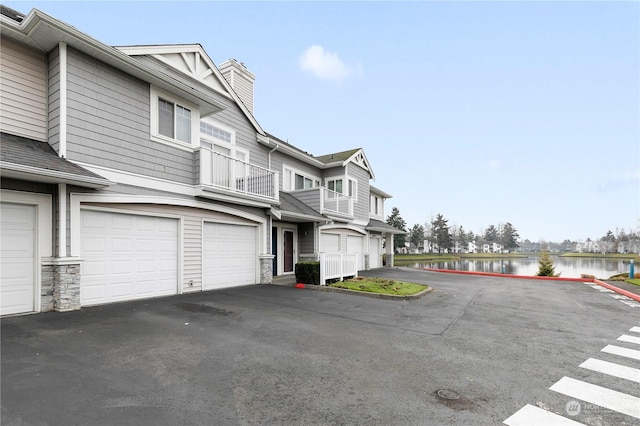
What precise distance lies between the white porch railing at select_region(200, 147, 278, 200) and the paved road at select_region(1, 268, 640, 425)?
4.10 metres

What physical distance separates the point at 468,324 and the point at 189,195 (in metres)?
8.49

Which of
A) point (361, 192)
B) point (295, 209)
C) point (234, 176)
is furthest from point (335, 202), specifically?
point (234, 176)

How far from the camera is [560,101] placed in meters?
20.1

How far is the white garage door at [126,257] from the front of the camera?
721 cm

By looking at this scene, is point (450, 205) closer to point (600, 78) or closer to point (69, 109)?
point (600, 78)

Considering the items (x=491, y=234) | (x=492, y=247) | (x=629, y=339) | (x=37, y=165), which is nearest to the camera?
(x=629, y=339)

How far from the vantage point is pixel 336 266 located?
1252cm

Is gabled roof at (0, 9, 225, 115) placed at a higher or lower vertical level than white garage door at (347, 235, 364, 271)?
higher

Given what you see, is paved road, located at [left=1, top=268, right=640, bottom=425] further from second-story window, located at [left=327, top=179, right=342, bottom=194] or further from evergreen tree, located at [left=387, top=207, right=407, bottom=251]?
evergreen tree, located at [left=387, top=207, right=407, bottom=251]

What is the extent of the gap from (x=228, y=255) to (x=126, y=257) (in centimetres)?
351

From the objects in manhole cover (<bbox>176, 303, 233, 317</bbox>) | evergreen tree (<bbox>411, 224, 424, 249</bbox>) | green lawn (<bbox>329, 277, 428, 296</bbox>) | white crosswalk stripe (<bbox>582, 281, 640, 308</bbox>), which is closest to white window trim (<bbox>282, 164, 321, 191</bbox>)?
green lawn (<bbox>329, 277, 428, 296</bbox>)

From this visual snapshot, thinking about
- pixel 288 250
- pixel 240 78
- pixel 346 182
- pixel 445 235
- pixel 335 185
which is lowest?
pixel 445 235

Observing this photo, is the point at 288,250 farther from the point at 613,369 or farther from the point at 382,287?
the point at 613,369

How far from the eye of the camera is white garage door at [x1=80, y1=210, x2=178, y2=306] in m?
7.21
